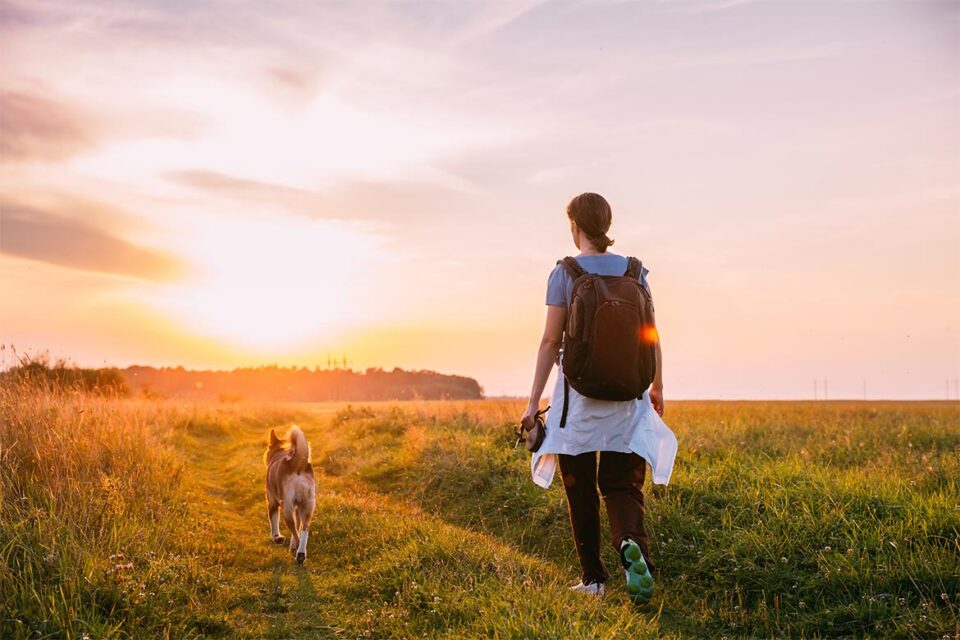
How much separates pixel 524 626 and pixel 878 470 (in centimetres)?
603

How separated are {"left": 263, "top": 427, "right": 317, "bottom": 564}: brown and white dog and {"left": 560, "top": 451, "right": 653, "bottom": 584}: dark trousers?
10.9 ft

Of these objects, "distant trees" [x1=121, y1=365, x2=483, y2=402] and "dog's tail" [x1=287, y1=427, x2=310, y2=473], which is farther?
"distant trees" [x1=121, y1=365, x2=483, y2=402]

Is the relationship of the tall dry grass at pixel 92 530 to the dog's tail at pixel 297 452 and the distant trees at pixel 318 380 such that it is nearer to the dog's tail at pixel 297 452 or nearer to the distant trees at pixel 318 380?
the dog's tail at pixel 297 452

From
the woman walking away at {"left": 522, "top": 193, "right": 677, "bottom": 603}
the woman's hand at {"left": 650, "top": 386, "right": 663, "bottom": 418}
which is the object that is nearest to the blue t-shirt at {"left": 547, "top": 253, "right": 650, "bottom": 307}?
the woman walking away at {"left": 522, "top": 193, "right": 677, "bottom": 603}

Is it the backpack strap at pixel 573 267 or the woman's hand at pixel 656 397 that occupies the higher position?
the backpack strap at pixel 573 267

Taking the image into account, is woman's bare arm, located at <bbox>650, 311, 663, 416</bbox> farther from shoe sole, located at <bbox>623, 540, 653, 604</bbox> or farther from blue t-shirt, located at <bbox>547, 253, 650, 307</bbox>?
shoe sole, located at <bbox>623, 540, 653, 604</bbox>

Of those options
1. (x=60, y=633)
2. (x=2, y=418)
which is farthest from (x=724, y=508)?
(x=2, y=418)

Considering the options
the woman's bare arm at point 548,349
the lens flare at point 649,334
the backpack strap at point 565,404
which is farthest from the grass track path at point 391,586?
the lens flare at point 649,334

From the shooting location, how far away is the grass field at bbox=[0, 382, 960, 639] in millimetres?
4863

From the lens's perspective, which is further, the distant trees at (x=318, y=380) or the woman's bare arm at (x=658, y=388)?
the distant trees at (x=318, y=380)

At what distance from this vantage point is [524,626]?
421 cm

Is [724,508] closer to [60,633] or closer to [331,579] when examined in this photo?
[331,579]

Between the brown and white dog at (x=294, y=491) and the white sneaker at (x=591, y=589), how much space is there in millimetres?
3304

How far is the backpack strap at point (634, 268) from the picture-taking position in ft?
17.4
